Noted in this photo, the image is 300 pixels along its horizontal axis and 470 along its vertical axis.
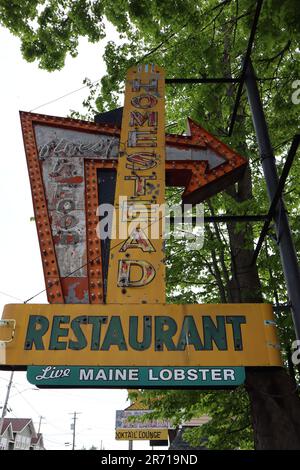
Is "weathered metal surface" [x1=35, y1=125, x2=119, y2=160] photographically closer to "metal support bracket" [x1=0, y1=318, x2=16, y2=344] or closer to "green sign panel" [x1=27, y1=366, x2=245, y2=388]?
"metal support bracket" [x1=0, y1=318, x2=16, y2=344]

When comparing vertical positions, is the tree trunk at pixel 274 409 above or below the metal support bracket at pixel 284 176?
below

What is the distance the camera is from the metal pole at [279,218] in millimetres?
3726

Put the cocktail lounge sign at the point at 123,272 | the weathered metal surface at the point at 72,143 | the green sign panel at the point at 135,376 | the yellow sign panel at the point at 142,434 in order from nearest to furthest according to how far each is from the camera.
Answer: the green sign panel at the point at 135,376 → the cocktail lounge sign at the point at 123,272 → the weathered metal surface at the point at 72,143 → the yellow sign panel at the point at 142,434

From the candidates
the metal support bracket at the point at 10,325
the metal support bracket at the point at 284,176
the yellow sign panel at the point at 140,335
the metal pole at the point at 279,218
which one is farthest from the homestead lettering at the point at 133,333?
the metal support bracket at the point at 284,176

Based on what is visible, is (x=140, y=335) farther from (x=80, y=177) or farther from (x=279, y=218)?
(x=80, y=177)

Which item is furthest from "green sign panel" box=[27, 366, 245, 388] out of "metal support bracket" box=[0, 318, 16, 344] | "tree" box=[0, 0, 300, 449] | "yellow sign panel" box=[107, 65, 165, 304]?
"tree" box=[0, 0, 300, 449]

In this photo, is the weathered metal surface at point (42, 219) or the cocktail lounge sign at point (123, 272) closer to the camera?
the cocktail lounge sign at point (123, 272)

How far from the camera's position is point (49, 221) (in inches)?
181

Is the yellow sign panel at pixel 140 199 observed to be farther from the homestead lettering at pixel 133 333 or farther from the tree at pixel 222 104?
the tree at pixel 222 104

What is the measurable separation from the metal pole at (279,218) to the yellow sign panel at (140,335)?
0.36 m

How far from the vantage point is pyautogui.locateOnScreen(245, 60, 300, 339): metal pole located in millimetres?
3726

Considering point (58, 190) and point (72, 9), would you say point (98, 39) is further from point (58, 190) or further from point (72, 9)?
point (58, 190)

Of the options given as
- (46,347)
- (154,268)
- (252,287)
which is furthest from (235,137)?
(46,347)
